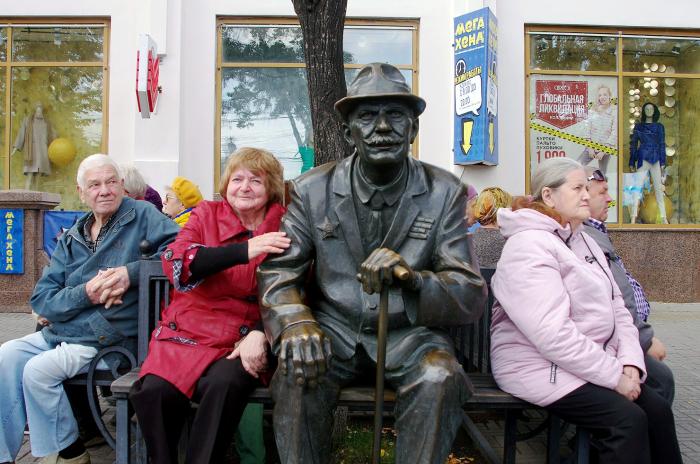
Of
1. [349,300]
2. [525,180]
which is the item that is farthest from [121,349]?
[525,180]

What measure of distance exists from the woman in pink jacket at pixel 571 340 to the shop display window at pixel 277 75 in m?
6.31

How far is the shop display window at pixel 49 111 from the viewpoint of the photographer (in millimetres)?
9086

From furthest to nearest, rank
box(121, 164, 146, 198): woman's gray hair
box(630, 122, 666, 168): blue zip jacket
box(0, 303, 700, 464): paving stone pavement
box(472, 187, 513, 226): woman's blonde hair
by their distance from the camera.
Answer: box(630, 122, 666, 168): blue zip jacket
box(472, 187, 513, 226): woman's blonde hair
box(121, 164, 146, 198): woman's gray hair
box(0, 303, 700, 464): paving stone pavement

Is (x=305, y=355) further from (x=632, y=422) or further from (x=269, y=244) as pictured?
(x=632, y=422)

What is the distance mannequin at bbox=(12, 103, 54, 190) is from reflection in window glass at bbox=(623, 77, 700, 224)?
862cm

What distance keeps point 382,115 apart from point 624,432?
1.59 m

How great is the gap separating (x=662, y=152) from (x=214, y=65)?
676 cm

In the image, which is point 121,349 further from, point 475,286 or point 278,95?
point 278,95

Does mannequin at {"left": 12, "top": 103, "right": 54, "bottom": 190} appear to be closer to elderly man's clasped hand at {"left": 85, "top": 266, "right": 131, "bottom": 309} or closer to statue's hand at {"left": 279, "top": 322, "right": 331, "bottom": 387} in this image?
elderly man's clasped hand at {"left": 85, "top": 266, "right": 131, "bottom": 309}

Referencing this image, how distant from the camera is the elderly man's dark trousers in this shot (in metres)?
2.20

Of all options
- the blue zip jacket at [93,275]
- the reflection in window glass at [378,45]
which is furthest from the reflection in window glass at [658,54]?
the blue zip jacket at [93,275]

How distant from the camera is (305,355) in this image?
2.18 m

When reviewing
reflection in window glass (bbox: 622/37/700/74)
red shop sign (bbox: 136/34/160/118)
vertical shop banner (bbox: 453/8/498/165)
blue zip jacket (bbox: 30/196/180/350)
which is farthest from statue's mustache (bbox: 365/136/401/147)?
reflection in window glass (bbox: 622/37/700/74)

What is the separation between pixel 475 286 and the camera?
7.91 feet
